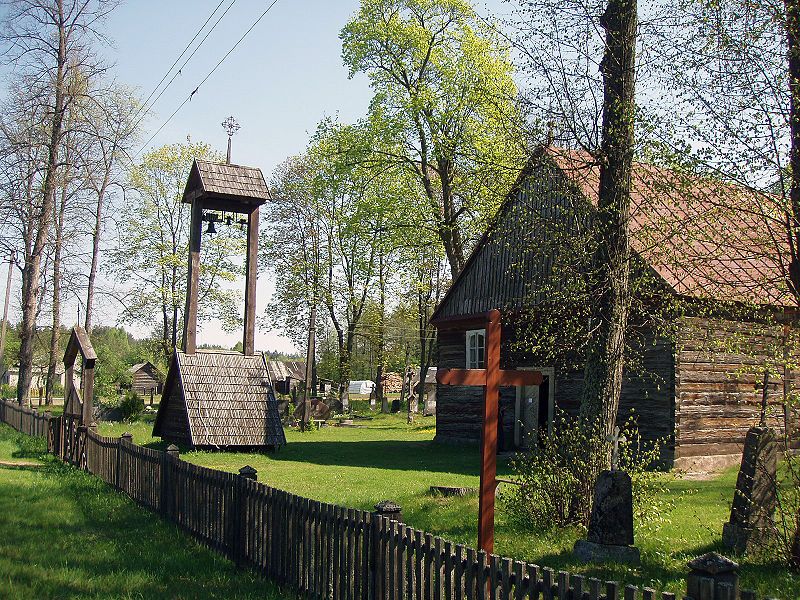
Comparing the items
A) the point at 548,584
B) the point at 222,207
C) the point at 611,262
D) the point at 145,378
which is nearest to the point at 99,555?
the point at 548,584

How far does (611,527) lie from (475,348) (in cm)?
1488

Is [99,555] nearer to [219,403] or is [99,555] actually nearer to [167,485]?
[167,485]

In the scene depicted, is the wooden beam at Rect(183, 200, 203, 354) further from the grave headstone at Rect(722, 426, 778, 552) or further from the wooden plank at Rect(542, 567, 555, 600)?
the wooden plank at Rect(542, 567, 555, 600)

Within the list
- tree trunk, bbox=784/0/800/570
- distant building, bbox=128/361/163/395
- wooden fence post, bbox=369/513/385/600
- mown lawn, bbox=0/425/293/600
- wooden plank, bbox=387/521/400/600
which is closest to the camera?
wooden plank, bbox=387/521/400/600

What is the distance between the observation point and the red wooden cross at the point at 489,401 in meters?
7.62

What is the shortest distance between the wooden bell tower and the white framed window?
6463 mm

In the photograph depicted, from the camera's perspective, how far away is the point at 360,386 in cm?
11144

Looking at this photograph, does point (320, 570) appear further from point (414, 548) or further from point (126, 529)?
point (126, 529)

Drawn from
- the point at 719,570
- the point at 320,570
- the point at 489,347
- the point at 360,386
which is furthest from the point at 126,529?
the point at 360,386

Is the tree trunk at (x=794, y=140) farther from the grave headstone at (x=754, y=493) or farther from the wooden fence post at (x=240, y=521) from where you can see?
the wooden fence post at (x=240, y=521)

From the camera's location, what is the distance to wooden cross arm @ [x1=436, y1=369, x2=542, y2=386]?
7.62m

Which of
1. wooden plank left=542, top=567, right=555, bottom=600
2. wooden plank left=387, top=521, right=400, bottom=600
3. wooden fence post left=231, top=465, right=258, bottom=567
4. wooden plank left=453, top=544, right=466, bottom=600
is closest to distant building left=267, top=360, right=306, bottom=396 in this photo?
wooden fence post left=231, top=465, right=258, bottom=567

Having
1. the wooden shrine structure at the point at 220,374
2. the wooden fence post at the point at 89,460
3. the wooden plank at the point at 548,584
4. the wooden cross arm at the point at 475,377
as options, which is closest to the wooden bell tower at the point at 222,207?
the wooden shrine structure at the point at 220,374

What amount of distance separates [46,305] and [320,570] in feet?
124
